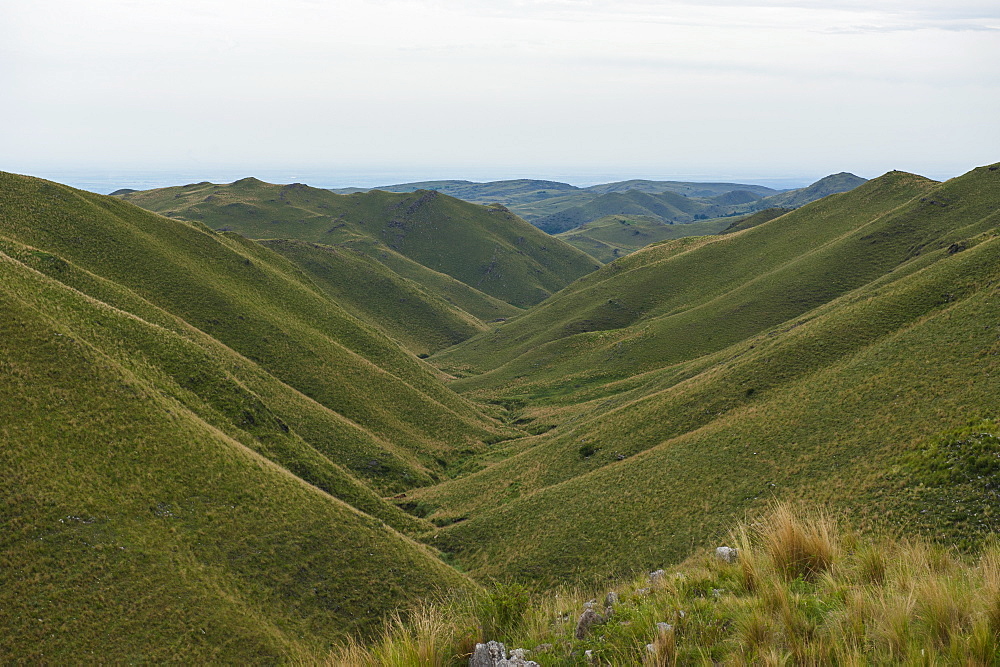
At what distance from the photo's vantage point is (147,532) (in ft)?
80.4

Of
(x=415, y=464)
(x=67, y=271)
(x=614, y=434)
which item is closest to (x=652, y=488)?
(x=614, y=434)

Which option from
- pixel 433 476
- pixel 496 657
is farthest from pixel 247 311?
pixel 496 657

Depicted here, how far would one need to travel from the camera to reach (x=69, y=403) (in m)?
29.0

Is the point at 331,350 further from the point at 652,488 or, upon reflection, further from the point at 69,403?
the point at 652,488

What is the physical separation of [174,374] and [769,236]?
118 meters

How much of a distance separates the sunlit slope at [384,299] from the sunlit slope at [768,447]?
84749 mm

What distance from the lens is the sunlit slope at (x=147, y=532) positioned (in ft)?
67.1

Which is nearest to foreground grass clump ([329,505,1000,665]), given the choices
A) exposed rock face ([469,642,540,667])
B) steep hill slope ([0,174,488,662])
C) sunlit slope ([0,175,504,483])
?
exposed rock face ([469,642,540,667])

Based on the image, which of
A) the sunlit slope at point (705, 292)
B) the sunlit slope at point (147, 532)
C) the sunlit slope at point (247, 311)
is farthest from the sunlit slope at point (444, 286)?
the sunlit slope at point (147, 532)

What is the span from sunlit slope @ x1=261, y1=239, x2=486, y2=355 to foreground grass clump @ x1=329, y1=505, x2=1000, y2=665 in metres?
122

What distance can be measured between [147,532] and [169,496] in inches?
118

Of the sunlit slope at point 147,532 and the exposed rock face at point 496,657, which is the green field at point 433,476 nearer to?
the sunlit slope at point 147,532

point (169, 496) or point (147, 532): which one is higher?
point (169, 496)

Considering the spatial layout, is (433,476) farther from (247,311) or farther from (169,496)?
(169,496)
